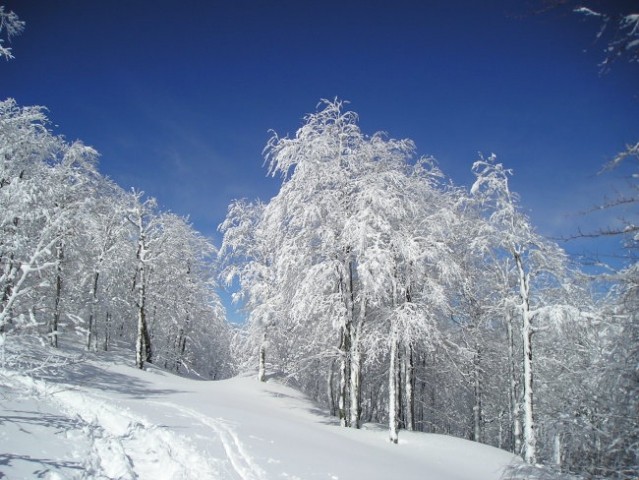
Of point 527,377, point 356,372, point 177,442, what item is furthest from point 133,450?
point 527,377

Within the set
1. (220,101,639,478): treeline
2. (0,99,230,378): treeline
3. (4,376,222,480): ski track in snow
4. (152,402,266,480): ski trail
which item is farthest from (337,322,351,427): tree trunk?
(0,99,230,378): treeline

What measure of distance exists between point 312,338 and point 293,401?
4448 mm

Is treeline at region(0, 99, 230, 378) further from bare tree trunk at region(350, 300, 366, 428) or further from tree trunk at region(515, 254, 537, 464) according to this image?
tree trunk at region(515, 254, 537, 464)

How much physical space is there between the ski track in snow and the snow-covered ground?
2cm

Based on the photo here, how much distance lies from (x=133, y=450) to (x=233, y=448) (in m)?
2.09

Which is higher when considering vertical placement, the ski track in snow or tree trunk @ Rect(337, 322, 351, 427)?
tree trunk @ Rect(337, 322, 351, 427)

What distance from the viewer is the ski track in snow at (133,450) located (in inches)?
284

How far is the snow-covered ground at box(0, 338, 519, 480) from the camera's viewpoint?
691 centimetres

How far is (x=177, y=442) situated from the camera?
30.2 feet

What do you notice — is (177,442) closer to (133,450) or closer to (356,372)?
(133,450)

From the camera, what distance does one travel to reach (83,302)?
916 inches

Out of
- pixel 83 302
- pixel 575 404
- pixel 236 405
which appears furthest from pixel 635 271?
pixel 83 302

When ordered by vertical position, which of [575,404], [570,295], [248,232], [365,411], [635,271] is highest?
[248,232]

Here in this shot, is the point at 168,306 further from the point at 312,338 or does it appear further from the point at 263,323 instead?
the point at 312,338
